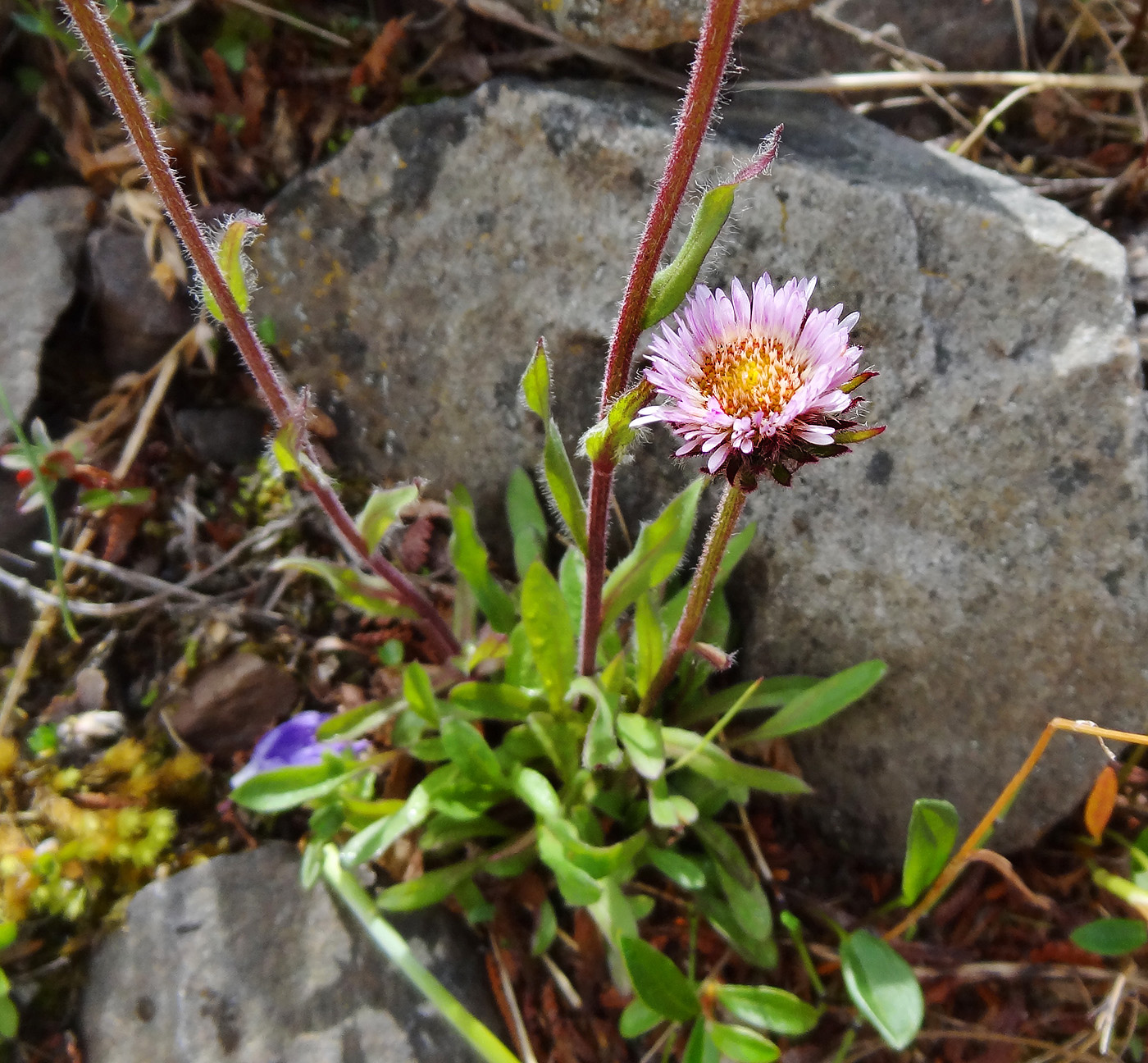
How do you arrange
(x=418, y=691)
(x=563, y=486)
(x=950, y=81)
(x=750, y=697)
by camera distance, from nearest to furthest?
(x=563, y=486)
(x=418, y=691)
(x=750, y=697)
(x=950, y=81)

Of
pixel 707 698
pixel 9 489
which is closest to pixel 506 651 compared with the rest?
pixel 707 698

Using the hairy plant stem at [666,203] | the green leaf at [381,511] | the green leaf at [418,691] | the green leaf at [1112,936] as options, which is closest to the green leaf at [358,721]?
the green leaf at [418,691]

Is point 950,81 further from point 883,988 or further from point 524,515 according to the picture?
point 883,988

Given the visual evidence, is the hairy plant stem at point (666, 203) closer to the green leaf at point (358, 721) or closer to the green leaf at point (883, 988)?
the green leaf at point (358, 721)

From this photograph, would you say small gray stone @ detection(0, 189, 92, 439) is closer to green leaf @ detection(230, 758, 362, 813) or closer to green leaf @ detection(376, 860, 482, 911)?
green leaf @ detection(230, 758, 362, 813)

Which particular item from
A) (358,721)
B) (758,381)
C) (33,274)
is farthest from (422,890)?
(33,274)

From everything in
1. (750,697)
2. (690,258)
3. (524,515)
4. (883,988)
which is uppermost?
(690,258)
